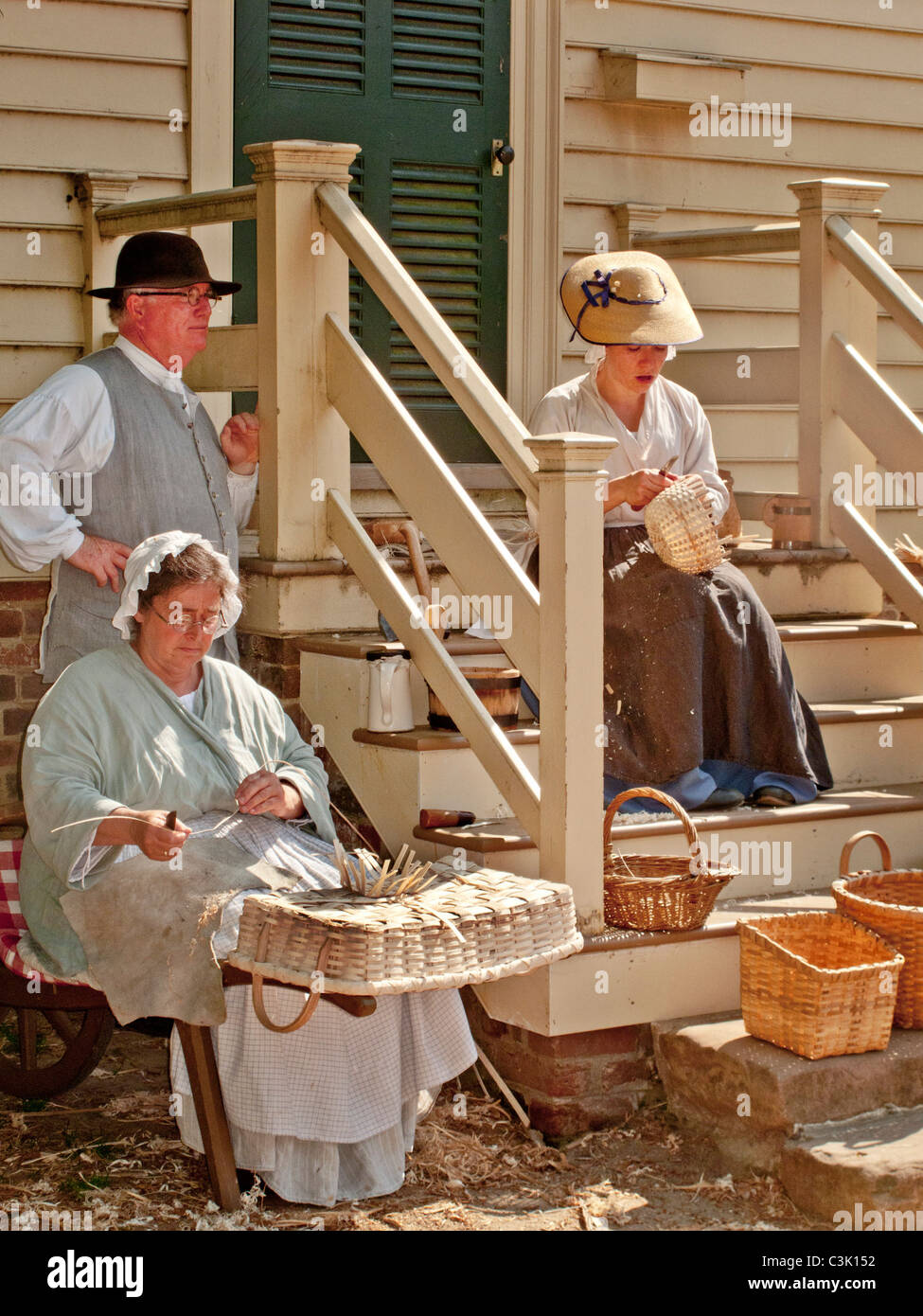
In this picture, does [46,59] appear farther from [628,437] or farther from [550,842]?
[550,842]

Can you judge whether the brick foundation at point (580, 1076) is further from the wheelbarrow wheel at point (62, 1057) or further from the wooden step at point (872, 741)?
the wooden step at point (872, 741)

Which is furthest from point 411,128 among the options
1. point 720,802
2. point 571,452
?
point 720,802

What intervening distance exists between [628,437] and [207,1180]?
7.49 ft

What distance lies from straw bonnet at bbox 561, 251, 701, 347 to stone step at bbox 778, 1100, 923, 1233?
2.08 metres

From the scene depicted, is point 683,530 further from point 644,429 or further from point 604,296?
point 604,296

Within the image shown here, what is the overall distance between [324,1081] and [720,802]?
4.71ft

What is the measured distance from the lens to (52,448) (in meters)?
4.21

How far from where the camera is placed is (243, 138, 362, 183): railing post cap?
14.9 ft

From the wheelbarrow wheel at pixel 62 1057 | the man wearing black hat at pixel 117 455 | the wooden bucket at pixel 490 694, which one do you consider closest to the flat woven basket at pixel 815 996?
the wooden bucket at pixel 490 694

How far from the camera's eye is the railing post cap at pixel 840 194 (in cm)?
537

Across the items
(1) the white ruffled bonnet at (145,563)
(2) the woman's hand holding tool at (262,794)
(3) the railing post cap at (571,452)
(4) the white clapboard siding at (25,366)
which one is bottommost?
(2) the woman's hand holding tool at (262,794)

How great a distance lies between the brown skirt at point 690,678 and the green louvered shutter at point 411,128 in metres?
1.77

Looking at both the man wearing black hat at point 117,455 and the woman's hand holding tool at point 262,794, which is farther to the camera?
the man wearing black hat at point 117,455

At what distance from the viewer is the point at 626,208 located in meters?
6.30
